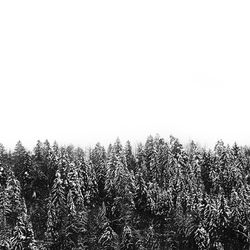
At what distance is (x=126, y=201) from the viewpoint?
338ft

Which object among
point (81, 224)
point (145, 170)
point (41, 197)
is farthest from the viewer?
point (145, 170)

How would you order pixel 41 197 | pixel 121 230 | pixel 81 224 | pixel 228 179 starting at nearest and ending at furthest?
pixel 81 224, pixel 121 230, pixel 41 197, pixel 228 179

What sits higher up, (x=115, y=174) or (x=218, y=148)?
(x=218, y=148)

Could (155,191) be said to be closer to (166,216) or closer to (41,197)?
(166,216)

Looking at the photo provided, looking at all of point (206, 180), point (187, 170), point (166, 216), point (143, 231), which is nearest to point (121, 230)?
point (143, 231)

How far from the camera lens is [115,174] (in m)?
108

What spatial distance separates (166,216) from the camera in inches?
4134

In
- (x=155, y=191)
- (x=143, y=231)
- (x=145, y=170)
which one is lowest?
(x=143, y=231)

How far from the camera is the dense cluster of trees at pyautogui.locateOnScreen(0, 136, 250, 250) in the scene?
87000mm

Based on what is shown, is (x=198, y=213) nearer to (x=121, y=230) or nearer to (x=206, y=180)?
(x=121, y=230)

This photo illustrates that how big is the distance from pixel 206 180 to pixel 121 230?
132ft

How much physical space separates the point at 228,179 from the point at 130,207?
30885 mm

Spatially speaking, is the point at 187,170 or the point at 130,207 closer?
the point at 130,207

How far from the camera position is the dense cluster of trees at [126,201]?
87000 mm
